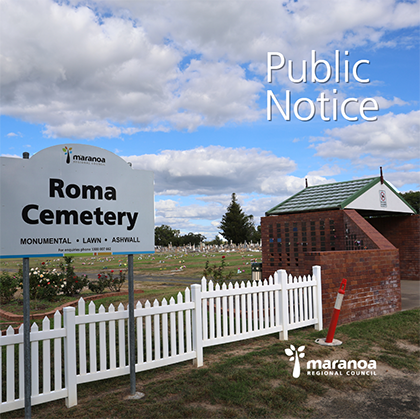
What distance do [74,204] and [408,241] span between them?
1708 centimetres

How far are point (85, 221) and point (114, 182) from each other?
638mm

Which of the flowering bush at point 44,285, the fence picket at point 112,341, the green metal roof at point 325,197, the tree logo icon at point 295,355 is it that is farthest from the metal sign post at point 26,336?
the green metal roof at point 325,197

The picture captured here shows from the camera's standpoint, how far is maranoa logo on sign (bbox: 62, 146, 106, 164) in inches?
171

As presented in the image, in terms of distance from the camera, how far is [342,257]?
8.38 metres

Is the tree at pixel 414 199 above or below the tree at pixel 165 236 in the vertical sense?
above

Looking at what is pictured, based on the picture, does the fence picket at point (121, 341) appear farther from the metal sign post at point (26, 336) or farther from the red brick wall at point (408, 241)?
the red brick wall at point (408, 241)

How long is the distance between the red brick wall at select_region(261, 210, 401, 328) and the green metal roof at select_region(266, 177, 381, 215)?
518 millimetres

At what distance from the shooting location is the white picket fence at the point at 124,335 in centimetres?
434

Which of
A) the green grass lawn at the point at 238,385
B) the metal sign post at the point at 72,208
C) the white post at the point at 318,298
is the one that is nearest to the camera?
the metal sign post at the point at 72,208

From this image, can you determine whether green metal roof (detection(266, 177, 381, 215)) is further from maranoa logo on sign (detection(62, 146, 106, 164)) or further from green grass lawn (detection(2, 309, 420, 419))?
maranoa logo on sign (detection(62, 146, 106, 164))

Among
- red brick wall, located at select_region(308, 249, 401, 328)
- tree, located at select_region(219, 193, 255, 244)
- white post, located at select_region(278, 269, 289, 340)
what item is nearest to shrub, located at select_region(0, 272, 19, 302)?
white post, located at select_region(278, 269, 289, 340)

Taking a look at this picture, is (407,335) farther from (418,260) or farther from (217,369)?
(418,260)

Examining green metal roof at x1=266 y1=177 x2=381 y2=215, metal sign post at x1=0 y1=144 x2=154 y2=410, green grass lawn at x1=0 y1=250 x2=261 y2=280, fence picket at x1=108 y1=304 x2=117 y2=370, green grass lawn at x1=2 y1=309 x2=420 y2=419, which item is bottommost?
green grass lawn at x1=0 y1=250 x2=261 y2=280

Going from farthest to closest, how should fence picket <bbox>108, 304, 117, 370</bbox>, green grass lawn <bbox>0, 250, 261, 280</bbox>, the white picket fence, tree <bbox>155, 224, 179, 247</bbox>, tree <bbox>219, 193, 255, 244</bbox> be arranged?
tree <bbox>155, 224, 179, 247</bbox> → tree <bbox>219, 193, 255, 244</bbox> → green grass lawn <bbox>0, 250, 261, 280</bbox> → fence picket <bbox>108, 304, 117, 370</bbox> → the white picket fence
